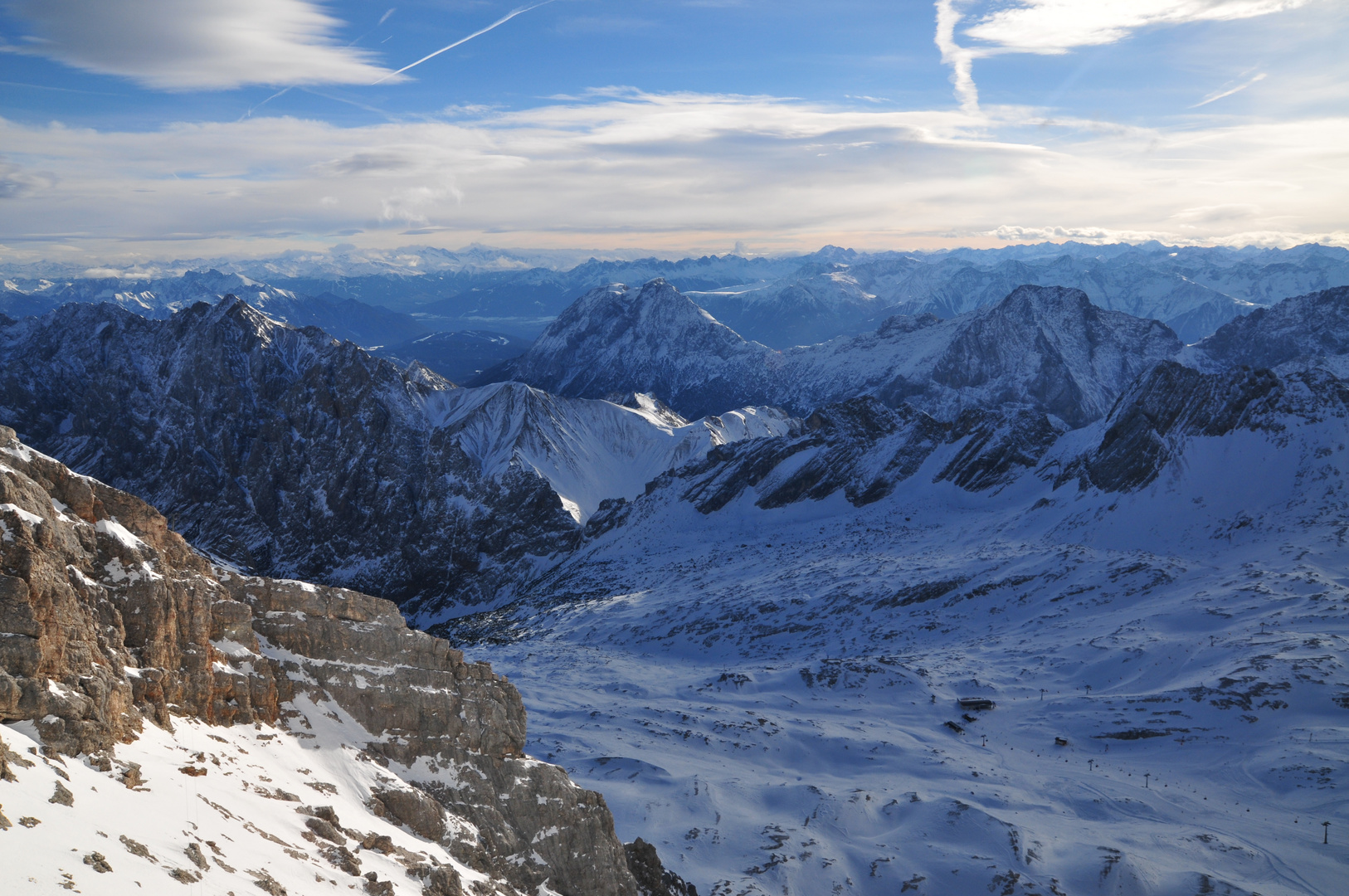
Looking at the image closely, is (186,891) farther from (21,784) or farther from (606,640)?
(606,640)

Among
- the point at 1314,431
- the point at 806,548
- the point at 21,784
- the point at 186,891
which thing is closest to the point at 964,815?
the point at 186,891

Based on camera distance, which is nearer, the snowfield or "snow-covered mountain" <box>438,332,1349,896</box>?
the snowfield

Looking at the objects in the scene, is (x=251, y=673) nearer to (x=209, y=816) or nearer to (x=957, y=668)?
(x=209, y=816)

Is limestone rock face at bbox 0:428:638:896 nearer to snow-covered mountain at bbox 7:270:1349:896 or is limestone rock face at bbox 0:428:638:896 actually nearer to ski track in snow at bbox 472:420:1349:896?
snow-covered mountain at bbox 7:270:1349:896

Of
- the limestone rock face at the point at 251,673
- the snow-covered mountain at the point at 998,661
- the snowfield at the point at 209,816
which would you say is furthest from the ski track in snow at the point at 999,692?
the snowfield at the point at 209,816

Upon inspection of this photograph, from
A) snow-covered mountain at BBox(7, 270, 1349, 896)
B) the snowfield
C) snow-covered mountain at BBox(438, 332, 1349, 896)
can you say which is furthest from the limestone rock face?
snow-covered mountain at BBox(438, 332, 1349, 896)
